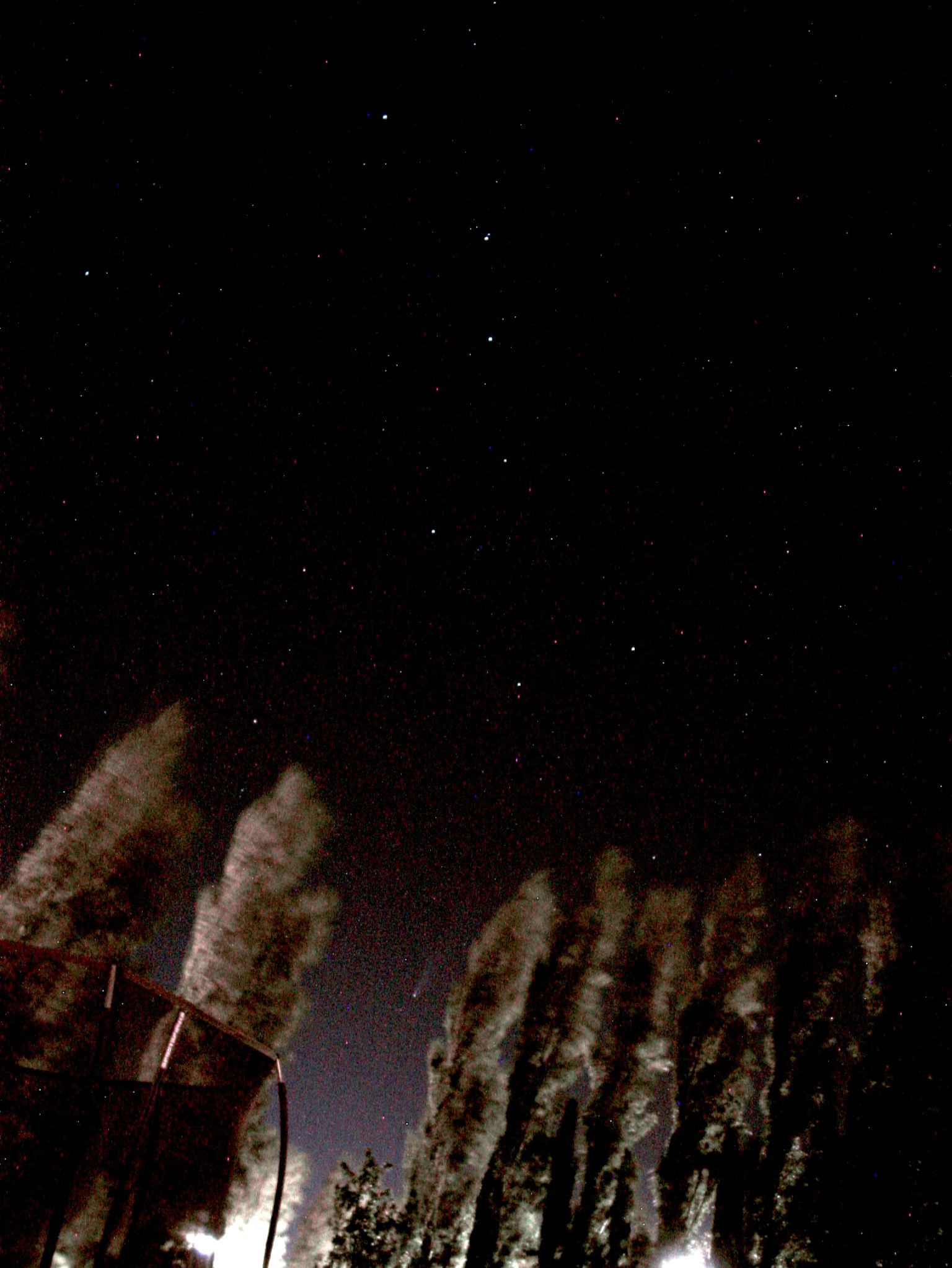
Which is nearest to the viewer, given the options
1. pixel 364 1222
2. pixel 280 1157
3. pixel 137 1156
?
pixel 137 1156

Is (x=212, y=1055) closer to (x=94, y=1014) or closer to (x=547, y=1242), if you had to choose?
(x=94, y=1014)

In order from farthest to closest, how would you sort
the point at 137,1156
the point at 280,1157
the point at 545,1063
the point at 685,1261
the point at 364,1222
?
1. the point at 545,1063
2. the point at 685,1261
3. the point at 364,1222
4. the point at 280,1157
5. the point at 137,1156

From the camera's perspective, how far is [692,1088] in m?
19.5

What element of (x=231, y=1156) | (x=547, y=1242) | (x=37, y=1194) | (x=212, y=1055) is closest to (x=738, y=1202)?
(x=547, y=1242)

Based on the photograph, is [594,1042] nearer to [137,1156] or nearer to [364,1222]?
[364,1222]

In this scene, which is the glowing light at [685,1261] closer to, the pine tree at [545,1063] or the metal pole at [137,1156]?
the pine tree at [545,1063]

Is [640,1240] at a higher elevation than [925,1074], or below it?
below

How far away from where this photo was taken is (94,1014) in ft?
53.6

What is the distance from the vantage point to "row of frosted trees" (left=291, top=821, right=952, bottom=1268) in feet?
55.4

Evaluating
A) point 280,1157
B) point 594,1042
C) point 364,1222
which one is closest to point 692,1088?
point 594,1042

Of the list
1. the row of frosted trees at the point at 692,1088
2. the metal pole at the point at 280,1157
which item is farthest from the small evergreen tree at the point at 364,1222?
the metal pole at the point at 280,1157

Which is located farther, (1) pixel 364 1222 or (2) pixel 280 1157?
(1) pixel 364 1222

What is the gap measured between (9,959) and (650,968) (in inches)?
672

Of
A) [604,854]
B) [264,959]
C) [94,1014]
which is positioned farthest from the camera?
[604,854]
